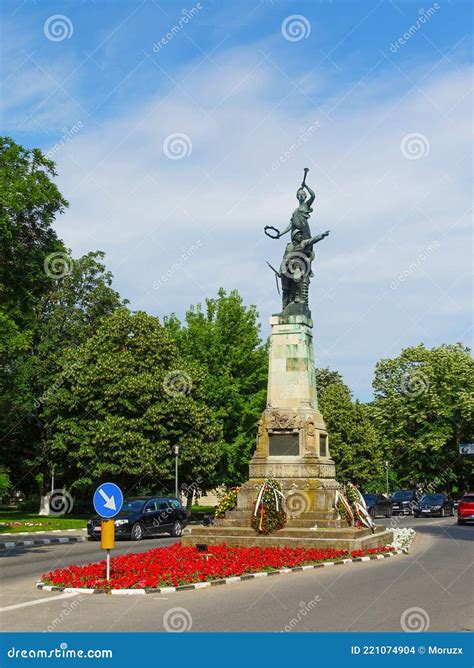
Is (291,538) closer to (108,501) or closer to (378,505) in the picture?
(108,501)

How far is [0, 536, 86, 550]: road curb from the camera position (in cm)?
2504

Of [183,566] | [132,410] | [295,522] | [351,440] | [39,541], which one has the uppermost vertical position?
[132,410]

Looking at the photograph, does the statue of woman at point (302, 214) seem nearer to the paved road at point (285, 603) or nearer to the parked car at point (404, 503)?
the paved road at point (285, 603)

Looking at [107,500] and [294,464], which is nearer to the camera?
[107,500]

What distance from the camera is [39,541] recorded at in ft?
88.2

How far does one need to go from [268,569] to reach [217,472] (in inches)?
1124

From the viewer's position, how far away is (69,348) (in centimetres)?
4250

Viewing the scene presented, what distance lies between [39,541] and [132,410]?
12142mm

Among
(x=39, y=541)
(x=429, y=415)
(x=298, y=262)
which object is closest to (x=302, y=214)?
(x=298, y=262)

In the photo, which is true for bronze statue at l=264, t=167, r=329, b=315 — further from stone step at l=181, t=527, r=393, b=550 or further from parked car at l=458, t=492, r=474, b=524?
parked car at l=458, t=492, r=474, b=524

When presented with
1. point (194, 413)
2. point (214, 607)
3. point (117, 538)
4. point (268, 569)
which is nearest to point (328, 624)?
point (214, 607)

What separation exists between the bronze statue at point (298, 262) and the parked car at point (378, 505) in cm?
2171

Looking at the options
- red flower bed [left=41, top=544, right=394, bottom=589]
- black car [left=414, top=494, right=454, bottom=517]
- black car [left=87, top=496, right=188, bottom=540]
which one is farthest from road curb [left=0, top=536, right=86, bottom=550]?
black car [left=414, top=494, right=454, bottom=517]

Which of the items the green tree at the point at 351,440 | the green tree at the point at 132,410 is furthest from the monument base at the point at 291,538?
the green tree at the point at 351,440
